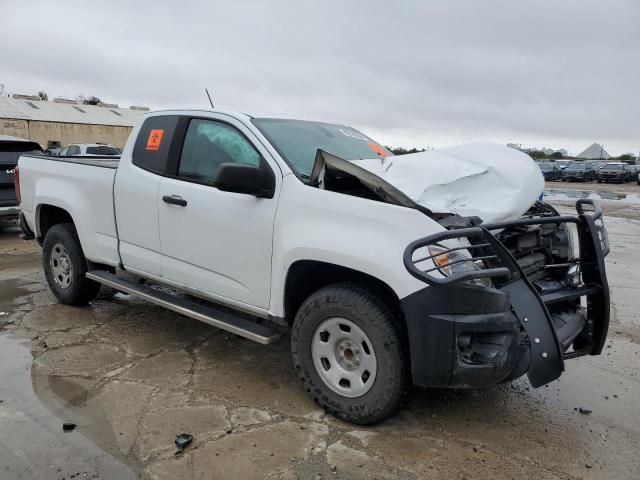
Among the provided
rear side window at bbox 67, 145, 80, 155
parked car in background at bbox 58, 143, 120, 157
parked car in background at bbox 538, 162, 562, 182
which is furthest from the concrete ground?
parked car in background at bbox 538, 162, 562, 182

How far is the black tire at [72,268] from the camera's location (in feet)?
17.2

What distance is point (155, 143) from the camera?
174 inches

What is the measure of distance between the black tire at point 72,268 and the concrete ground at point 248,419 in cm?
51

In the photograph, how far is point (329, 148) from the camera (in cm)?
414

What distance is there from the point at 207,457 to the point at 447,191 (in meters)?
2.10

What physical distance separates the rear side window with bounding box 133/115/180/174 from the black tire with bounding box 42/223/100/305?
1.33 m

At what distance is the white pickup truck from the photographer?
289cm

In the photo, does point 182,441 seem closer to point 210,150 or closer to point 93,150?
point 210,150

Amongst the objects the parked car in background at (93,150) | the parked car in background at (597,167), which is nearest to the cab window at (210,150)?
the parked car in background at (93,150)

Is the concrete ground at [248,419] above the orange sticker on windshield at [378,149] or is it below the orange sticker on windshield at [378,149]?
below

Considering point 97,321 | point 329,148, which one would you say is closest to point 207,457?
point 329,148

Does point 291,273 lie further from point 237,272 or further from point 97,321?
point 97,321

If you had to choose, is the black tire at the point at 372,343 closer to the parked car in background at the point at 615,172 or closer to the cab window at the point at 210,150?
the cab window at the point at 210,150

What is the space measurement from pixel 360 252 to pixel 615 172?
3968 centimetres
